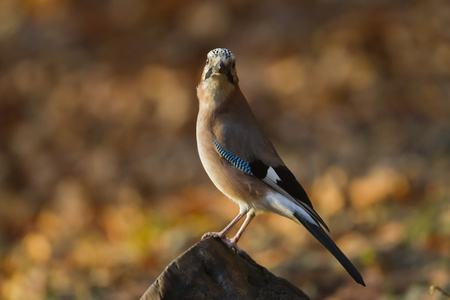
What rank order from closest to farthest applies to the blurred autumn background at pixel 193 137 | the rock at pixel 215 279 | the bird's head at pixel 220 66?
the rock at pixel 215 279 < the bird's head at pixel 220 66 < the blurred autumn background at pixel 193 137


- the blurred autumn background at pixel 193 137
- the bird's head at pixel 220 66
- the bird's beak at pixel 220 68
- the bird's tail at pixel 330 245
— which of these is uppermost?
the blurred autumn background at pixel 193 137

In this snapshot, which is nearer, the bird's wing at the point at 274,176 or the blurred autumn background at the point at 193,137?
the bird's wing at the point at 274,176

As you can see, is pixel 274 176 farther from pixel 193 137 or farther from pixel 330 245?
pixel 193 137

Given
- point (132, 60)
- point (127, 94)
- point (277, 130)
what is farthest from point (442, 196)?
point (132, 60)

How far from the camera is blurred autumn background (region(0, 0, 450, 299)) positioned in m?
5.16

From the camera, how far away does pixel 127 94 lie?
8492 mm

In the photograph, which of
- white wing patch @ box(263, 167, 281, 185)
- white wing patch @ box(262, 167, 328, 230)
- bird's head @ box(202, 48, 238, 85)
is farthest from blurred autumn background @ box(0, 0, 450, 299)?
bird's head @ box(202, 48, 238, 85)

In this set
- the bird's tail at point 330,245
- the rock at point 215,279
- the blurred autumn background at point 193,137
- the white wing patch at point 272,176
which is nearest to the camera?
the rock at point 215,279

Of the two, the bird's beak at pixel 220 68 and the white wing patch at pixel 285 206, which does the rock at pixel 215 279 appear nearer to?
the white wing patch at pixel 285 206

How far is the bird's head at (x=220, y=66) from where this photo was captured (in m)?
3.28

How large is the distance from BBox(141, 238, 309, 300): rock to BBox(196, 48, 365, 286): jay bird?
0.78ft

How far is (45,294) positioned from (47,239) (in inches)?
56.8

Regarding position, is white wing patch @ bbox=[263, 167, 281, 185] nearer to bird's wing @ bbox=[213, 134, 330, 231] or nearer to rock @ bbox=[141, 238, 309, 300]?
bird's wing @ bbox=[213, 134, 330, 231]

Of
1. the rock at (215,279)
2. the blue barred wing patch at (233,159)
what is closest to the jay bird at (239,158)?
the blue barred wing patch at (233,159)
